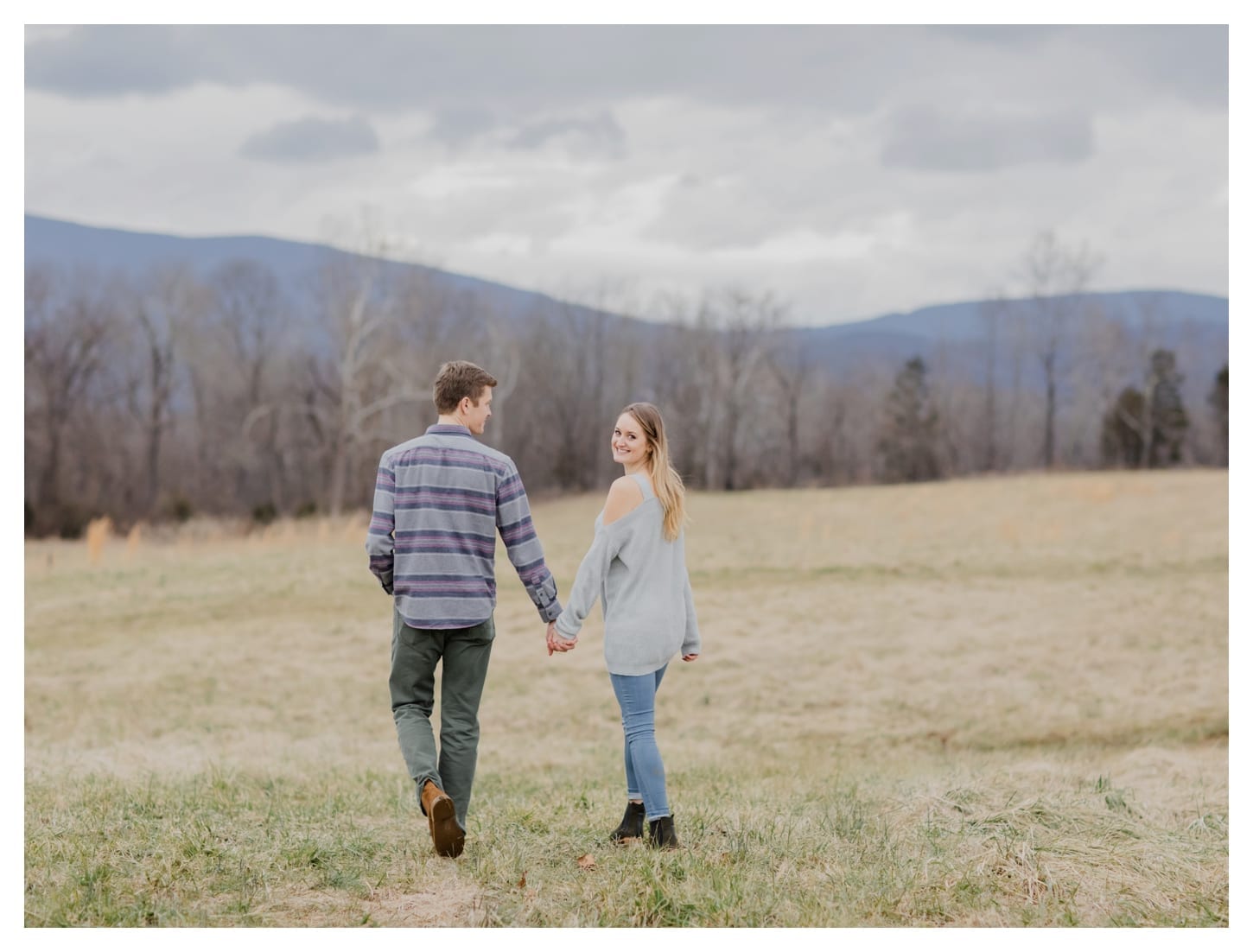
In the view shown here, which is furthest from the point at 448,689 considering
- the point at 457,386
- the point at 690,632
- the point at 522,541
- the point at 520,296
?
the point at 520,296

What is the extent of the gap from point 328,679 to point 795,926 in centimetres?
1153

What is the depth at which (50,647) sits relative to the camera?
53.2ft

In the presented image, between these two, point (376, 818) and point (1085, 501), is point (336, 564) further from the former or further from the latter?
point (1085, 501)

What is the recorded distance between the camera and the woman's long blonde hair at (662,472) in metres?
4.82

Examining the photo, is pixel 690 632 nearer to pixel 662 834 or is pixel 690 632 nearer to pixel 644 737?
pixel 644 737

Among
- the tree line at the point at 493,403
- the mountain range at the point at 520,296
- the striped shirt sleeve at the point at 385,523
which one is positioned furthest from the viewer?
A: the mountain range at the point at 520,296

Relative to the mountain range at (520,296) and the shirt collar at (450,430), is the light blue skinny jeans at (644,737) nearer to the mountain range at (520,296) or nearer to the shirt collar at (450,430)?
the shirt collar at (450,430)

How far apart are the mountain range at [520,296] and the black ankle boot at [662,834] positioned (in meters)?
35.0

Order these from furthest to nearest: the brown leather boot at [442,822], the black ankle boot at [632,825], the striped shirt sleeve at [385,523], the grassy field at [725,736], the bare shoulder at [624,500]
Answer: the black ankle boot at [632,825]
the striped shirt sleeve at [385,523]
the bare shoulder at [624,500]
the brown leather boot at [442,822]
the grassy field at [725,736]

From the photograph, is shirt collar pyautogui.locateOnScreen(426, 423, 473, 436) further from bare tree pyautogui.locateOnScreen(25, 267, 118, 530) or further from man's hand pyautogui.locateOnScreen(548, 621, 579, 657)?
bare tree pyautogui.locateOnScreen(25, 267, 118, 530)

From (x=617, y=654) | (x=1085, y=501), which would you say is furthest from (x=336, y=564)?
(x=1085, y=501)

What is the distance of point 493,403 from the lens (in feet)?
151

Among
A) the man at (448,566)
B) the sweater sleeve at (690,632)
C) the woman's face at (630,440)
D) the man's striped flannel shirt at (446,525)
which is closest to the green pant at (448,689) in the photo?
the man at (448,566)

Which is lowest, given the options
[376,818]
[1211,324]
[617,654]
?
[376,818]
